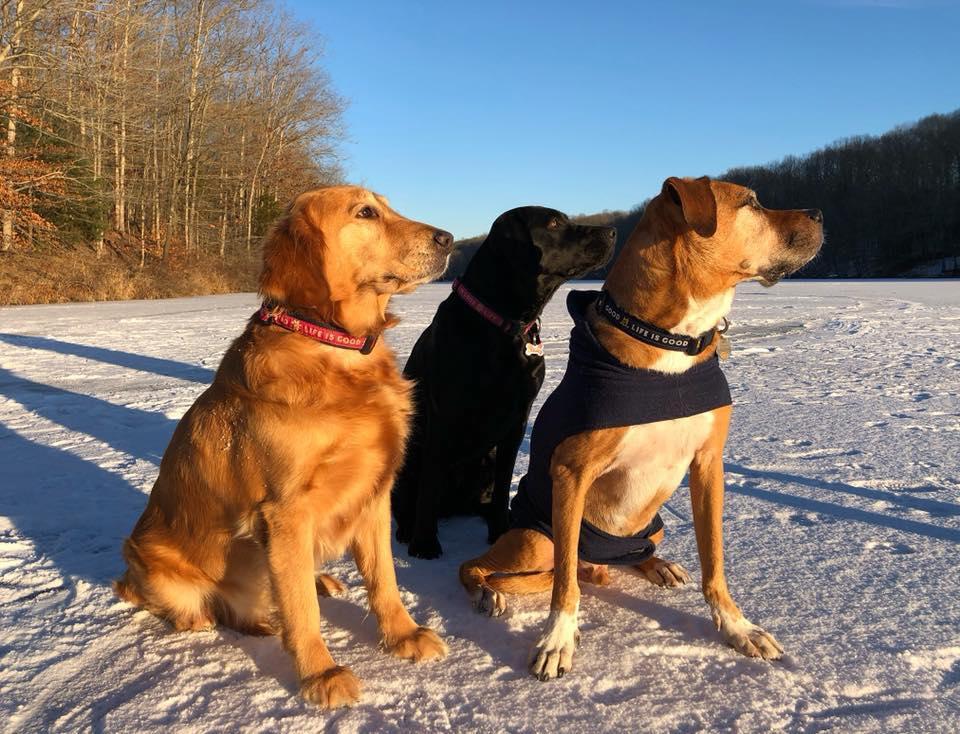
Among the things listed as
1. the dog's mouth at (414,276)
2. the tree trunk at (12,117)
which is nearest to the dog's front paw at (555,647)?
the dog's mouth at (414,276)

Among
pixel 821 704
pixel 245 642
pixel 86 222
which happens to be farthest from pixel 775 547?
pixel 86 222

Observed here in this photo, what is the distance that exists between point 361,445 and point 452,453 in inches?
55.1

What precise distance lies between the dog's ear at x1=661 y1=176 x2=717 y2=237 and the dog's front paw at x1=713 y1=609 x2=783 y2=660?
1.45m

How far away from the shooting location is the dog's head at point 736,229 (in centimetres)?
268

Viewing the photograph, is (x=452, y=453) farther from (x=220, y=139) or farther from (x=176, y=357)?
(x=220, y=139)

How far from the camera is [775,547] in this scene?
3201 millimetres

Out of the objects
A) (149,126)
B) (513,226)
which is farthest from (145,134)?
(513,226)

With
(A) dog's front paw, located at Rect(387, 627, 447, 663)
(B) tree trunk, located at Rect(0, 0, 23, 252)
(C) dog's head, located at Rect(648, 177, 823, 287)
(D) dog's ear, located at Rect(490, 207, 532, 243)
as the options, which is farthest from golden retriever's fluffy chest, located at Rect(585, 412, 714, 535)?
(B) tree trunk, located at Rect(0, 0, 23, 252)

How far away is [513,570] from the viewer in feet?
9.47

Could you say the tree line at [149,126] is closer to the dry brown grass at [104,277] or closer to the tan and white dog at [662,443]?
the dry brown grass at [104,277]

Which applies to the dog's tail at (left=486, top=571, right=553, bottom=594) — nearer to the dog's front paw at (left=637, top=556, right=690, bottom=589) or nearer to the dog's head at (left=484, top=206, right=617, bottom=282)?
the dog's front paw at (left=637, top=556, right=690, bottom=589)

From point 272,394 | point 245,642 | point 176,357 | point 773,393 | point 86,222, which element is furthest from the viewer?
point 86,222

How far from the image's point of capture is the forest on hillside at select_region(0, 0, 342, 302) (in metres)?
21.5

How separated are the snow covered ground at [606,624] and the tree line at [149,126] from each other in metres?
18.9
